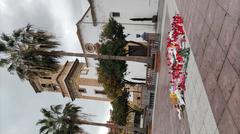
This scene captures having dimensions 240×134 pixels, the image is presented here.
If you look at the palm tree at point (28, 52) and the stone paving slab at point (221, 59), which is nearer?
the stone paving slab at point (221, 59)

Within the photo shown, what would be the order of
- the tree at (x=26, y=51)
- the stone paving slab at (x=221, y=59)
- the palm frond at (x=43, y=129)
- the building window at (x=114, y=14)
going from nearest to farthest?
the stone paving slab at (x=221, y=59) < the tree at (x=26, y=51) < the palm frond at (x=43, y=129) < the building window at (x=114, y=14)

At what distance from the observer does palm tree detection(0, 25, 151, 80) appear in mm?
19109

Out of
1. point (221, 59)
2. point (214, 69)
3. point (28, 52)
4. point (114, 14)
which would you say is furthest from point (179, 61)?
point (114, 14)

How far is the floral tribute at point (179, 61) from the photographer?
10.4 meters

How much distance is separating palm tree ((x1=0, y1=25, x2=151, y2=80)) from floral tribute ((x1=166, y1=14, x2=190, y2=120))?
28.2 feet

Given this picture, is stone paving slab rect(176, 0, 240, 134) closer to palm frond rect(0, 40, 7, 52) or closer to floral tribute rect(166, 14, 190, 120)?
floral tribute rect(166, 14, 190, 120)

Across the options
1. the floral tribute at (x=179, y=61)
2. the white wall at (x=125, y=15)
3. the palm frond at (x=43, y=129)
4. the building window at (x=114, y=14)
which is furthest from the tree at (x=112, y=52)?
the floral tribute at (x=179, y=61)

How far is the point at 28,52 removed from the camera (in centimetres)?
1925

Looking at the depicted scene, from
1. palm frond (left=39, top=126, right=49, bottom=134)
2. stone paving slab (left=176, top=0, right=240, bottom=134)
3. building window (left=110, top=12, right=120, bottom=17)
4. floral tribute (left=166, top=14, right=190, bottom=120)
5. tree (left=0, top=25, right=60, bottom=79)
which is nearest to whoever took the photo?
stone paving slab (left=176, top=0, right=240, bottom=134)

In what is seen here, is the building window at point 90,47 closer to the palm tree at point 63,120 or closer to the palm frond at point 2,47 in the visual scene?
the palm tree at point 63,120

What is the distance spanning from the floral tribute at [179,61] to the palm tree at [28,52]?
8588 millimetres

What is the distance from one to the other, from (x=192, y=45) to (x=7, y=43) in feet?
47.0

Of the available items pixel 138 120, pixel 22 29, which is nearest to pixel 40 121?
pixel 22 29

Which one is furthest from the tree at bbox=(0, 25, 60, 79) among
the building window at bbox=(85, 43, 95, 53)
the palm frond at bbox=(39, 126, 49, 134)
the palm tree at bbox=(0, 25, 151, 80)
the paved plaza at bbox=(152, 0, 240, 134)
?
the building window at bbox=(85, 43, 95, 53)
